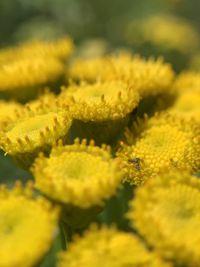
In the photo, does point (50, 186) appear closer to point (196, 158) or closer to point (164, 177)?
point (164, 177)

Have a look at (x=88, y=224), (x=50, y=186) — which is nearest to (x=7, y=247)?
(x=50, y=186)

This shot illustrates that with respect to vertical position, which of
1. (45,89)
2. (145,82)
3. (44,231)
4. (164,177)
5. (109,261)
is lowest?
(109,261)

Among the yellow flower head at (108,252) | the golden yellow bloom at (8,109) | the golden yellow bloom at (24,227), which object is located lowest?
the yellow flower head at (108,252)

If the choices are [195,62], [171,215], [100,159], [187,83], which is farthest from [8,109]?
[195,62]

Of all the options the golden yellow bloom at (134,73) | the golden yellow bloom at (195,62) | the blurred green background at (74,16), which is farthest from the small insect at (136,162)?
→ the golden yellow bloom at (195,62)

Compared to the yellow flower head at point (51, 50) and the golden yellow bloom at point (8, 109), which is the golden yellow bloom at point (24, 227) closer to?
the golden yellow bloom at point (8, 109)

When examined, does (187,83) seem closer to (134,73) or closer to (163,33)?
(134,73)
